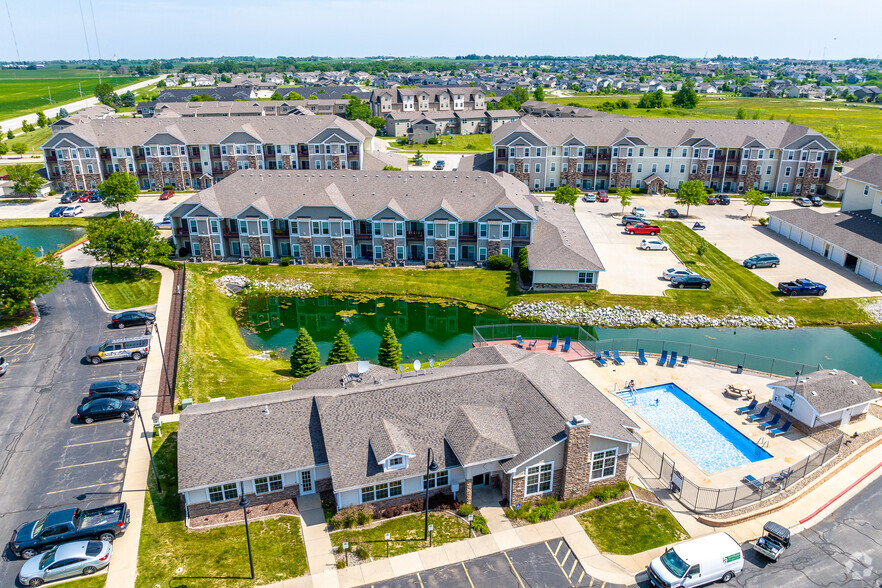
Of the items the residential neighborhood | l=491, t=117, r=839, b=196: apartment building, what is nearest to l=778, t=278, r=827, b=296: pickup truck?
the residential neighborhood

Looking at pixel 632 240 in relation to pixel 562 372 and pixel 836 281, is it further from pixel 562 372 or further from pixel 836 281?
pixel 562 372

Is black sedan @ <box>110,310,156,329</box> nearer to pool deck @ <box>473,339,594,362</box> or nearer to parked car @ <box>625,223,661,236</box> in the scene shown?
pool deck @ <box>473,339,594,362</box>

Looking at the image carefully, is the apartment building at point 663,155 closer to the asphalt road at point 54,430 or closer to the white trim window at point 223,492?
the asphalt road at point 54,430

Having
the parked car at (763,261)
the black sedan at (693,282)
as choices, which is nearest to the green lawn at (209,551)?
the black sedan at (693,282)

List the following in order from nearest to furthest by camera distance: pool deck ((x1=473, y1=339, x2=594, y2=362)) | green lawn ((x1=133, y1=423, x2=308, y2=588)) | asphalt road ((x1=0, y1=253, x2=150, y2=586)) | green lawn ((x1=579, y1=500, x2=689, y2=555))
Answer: green lawn ((x1=133, y1=423, x2=308, y2=588)) < green lawn ((x1=579, y1=500, x2=689, y2=555)) < asphalt road ((x1=0, y1=253, x2=150, y2=586)) < pool deck ((x1=473, y1=339, x2=594, y2=362))

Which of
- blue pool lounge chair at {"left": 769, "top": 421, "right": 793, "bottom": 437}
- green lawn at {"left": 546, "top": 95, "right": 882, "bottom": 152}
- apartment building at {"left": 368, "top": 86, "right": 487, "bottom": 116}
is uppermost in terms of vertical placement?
apartment building at {"left": 368, "top": 86, "right": 487, "bottom": 116}

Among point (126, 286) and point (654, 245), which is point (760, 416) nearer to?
point (654, 245)

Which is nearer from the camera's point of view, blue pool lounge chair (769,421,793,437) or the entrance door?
the entrance door
